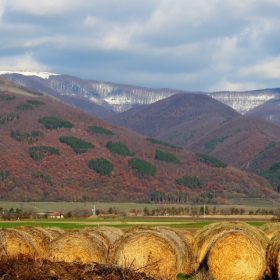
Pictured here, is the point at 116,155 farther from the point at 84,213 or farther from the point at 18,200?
the point at 84,213

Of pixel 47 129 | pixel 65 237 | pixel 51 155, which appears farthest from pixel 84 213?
pixel 47 129

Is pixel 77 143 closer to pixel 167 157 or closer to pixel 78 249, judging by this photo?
pixel 167 157

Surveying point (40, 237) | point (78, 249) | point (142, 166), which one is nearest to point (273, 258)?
point (78, 249)

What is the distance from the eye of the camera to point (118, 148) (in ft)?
633

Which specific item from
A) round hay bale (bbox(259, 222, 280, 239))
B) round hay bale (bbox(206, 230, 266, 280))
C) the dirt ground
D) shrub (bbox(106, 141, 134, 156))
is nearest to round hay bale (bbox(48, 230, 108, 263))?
round hay bale (bbox(206, 230, 266, 280))

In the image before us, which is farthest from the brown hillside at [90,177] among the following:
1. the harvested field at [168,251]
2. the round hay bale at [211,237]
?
the harvested field at [168,251]

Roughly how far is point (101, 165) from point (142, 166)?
14.6 m

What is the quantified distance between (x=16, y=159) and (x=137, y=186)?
31.8 metres

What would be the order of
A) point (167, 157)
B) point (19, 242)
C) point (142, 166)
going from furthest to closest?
point (167, 157) → point (142, 166) → point (19, 242)

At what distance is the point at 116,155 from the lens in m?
187

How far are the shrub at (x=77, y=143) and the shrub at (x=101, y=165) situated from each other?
797cm

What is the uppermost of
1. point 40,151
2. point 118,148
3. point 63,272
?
point 118,148

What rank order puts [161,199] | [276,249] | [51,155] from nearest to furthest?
[276,249] → [161,199] → [51,155]

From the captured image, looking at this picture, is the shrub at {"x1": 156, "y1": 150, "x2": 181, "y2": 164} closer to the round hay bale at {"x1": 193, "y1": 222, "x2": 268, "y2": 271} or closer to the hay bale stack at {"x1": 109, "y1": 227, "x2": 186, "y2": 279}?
the round hay bale at {"x1": 193, "y1": 222, "x2": 268, "y2": 271}
